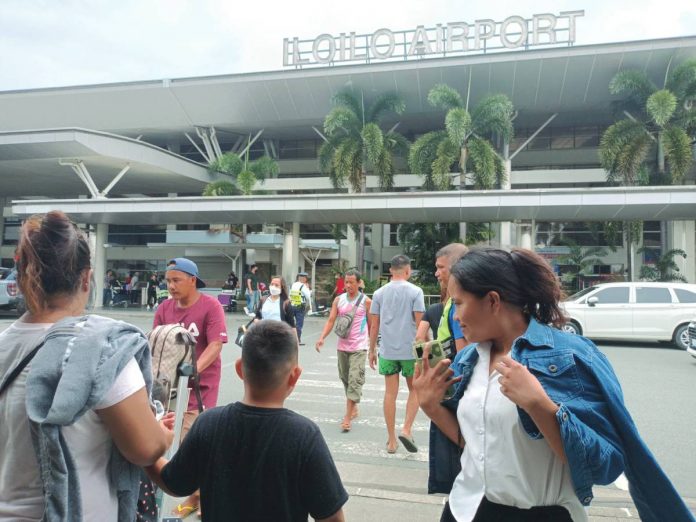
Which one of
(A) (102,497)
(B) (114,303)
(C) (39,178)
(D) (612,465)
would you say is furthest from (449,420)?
(C) (39,178)

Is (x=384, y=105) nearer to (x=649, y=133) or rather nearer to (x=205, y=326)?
(x=649, y=133)

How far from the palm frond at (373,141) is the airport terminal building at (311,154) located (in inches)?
131

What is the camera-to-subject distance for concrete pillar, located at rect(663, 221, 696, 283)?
2367cm

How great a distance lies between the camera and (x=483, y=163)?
74.8 feet

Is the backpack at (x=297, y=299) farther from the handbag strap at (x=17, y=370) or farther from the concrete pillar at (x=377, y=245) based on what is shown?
the concrete pillar at (x=377, y=245)

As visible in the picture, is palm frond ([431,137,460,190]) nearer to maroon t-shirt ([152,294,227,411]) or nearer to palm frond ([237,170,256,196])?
palm frond ([237,170,256,196])

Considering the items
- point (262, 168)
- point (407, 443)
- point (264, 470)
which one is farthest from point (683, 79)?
point (264, 470)

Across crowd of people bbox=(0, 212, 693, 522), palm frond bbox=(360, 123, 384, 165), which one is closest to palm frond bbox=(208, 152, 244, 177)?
palm frond bbox=(360, 123, 384, 165)

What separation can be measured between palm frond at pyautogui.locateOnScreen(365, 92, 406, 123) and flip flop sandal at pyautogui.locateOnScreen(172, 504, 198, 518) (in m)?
24.4

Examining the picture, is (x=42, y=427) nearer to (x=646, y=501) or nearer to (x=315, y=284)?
(x=646, y=501)

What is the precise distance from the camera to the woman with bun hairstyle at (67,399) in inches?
58.3

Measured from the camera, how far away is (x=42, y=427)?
1.45 m

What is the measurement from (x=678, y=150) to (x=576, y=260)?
696 centimetres

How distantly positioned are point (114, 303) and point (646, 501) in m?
30.1
